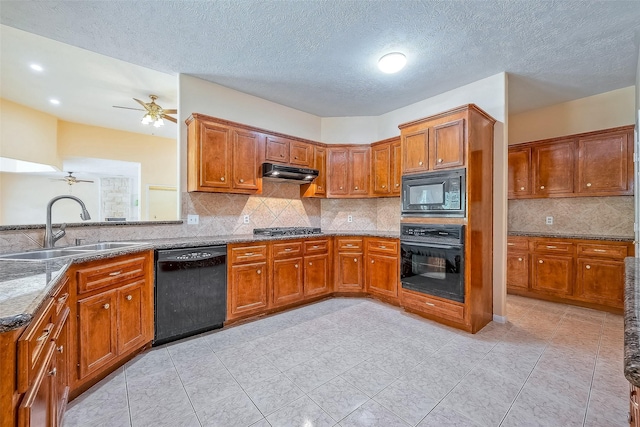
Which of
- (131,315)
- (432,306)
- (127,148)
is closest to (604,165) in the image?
(432,306)

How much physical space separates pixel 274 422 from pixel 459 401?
117 cm

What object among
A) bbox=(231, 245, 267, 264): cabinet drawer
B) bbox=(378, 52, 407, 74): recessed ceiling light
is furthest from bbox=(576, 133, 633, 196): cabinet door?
bbox=(231, 245, 267, 264): cabinet drawer

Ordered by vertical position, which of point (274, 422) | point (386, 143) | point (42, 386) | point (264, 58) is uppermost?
point (264, 58)

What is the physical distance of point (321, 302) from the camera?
361 centimetres

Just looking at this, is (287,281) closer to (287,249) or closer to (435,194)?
(287,249)

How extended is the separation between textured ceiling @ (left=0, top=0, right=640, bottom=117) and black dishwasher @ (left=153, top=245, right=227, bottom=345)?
1.97 meters

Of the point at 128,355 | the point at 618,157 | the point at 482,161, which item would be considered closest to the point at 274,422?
the point at 128,355

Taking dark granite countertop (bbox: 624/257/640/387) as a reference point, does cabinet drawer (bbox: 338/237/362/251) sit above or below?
below

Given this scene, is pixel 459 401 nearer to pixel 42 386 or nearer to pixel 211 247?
pixel 42 386

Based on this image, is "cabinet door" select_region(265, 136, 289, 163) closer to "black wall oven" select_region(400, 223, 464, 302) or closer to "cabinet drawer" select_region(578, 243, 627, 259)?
"black wall oven" select_region(400, 223, 464, 302)

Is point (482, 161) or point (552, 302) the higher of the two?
point (482, 161)

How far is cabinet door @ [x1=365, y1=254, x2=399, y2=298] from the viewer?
3.41 meters

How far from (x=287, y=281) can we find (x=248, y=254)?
63 cm

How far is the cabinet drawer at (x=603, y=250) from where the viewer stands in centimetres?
308
